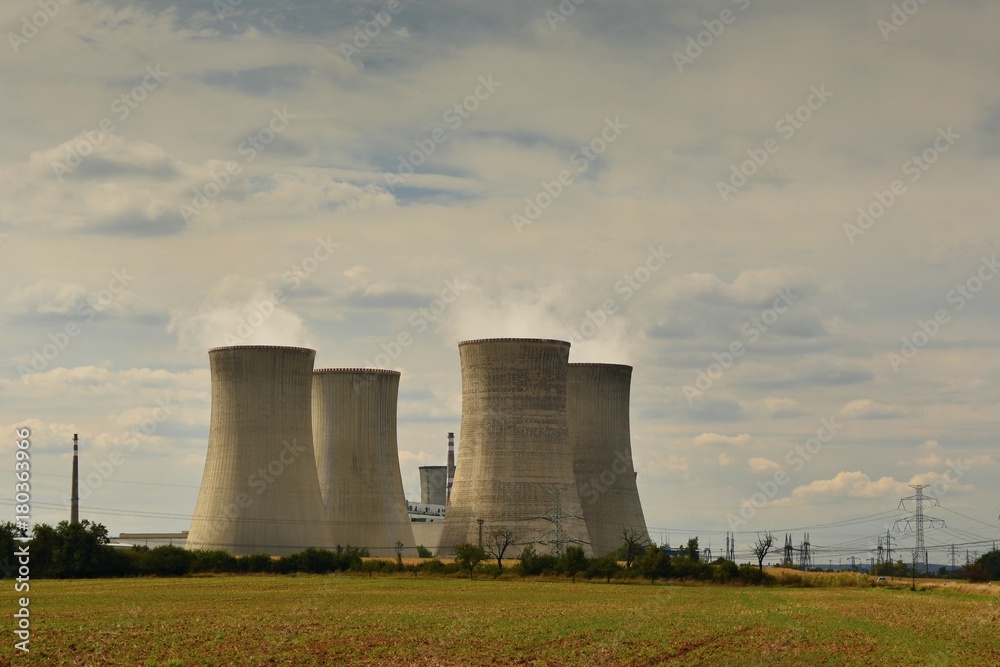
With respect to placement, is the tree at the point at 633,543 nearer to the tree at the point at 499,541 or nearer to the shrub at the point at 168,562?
the tree at the point at 499,541

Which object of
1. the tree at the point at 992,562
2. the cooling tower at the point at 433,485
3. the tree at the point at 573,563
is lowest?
the tree at the point at 992,562

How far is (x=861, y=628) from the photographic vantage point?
23750mm

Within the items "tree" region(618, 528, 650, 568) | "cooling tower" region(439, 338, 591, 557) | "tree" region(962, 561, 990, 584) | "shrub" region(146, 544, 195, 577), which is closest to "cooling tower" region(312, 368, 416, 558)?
"cooling tower" region(439, 338, 591, 557)

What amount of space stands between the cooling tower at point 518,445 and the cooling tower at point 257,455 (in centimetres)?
700

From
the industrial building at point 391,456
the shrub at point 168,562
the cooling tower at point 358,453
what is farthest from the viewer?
the cooling tower at point 358,453

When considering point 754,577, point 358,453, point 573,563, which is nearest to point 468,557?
point 573,563

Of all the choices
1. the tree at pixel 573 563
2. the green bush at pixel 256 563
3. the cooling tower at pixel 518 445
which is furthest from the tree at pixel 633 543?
the green bush at pixel 256 563

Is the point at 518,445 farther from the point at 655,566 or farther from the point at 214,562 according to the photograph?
the point at 214,562

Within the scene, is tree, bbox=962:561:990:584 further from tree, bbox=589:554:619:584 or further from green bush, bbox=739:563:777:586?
tree, bbox=589:554:619:584

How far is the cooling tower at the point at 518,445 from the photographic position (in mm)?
54094

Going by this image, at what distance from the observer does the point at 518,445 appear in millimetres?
54562

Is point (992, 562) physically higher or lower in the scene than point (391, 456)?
lower

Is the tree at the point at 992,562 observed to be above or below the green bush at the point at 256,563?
below

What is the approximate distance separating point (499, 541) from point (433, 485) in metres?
44.2
